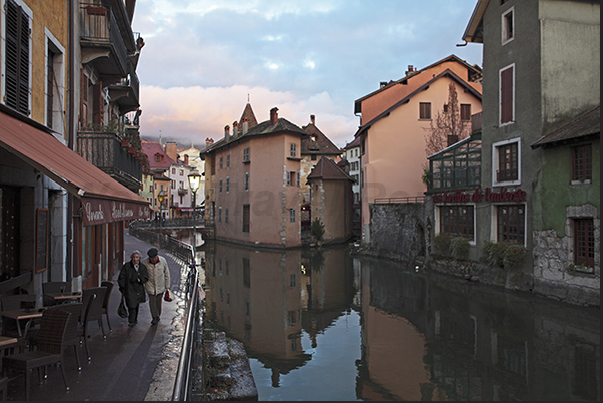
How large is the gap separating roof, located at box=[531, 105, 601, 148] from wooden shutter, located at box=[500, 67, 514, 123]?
239 centimetres

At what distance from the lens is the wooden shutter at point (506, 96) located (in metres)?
19.5

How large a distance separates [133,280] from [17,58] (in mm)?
4505

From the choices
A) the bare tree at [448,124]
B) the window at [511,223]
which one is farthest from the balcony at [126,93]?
the bare tree at [448,124]

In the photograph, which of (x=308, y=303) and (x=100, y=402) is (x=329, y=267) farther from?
(x=100, y=402)

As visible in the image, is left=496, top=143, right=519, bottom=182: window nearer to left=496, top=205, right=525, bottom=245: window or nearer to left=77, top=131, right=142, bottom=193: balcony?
left=496, top=205, right=525, bottom=245: window

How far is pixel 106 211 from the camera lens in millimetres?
7191

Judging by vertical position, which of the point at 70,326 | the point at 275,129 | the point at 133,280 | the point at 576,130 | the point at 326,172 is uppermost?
the point at 275,129

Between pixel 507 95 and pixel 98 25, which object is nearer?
pixel 98 25

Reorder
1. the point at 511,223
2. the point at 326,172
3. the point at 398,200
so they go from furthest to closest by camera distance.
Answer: the point at 326,172 < the point at 398,200 < the point at 511,223

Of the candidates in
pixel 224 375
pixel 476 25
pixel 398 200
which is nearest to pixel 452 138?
pixel 398 200

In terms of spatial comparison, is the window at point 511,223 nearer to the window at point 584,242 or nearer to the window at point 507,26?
the window at point 584,242

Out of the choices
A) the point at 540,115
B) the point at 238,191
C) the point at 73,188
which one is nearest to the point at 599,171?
the point at 540,115

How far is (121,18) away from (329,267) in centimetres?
1826

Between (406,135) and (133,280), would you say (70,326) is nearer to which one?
(133,280)
